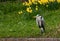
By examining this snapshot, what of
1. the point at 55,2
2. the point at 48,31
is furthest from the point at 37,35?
the point at 55,2

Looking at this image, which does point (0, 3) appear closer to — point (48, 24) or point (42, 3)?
point (42, 3)

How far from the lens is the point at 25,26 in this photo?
10.3 metres

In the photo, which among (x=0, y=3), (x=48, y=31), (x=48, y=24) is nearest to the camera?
(x=48, y=31)

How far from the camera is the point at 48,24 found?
10344 mm

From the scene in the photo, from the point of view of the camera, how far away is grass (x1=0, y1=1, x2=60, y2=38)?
30.9ft

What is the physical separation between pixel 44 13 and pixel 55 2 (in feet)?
2.60

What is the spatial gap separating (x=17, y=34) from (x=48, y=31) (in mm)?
998

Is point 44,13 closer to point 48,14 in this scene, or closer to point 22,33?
point 48,14

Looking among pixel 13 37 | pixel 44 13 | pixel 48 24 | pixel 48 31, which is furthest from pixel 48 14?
pixel 13 37

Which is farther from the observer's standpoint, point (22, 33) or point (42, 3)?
point (42, 3)

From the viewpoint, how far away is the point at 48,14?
11.6m

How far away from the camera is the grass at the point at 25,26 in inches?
371

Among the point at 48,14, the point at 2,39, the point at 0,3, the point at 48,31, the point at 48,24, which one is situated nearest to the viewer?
Result: the point at 2,39

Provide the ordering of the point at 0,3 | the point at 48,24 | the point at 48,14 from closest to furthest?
the point at 48,24, the point at 48,14, the point at 0,3
